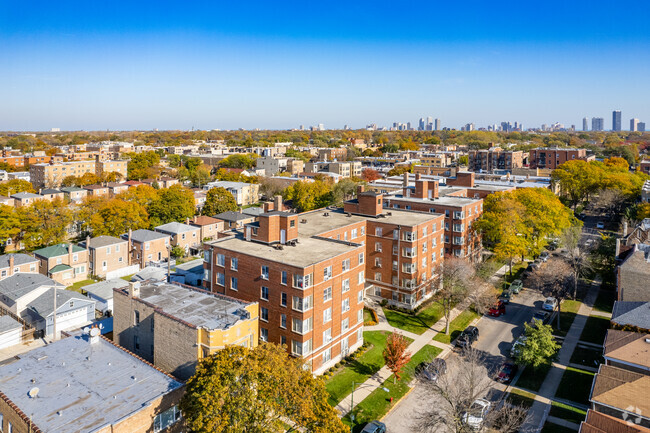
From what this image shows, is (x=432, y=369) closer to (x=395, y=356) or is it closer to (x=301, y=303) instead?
(x=395, y=356)

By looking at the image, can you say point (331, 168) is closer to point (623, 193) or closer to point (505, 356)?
point (623, 193)

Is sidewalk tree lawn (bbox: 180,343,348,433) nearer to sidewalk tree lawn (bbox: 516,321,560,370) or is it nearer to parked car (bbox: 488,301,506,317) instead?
sidewalk tree lawn (bbox: 516,321,560,370)

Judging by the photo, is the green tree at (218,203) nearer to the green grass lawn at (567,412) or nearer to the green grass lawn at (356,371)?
the green grass lawn at (356,371)

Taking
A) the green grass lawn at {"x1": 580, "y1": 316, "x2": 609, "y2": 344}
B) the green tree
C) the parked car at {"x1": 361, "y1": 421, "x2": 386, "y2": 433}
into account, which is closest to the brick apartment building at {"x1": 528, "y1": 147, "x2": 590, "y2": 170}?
the green grass lawn at {"x1": 580, "y1": 316, "x2": 609, "y2": 344}

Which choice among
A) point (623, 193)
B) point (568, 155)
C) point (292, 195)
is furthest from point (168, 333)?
point (568, 155)

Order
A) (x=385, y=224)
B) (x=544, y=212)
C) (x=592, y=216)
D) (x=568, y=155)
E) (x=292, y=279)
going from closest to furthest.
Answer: (x=292, y=279)
(x=385, y=224)
(x=544, y=212)
(x=592, y=216)
(x=568, y=155)

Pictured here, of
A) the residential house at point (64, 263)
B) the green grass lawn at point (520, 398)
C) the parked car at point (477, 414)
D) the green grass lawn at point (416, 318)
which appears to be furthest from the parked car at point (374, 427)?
the residential house at point (64, 263)
